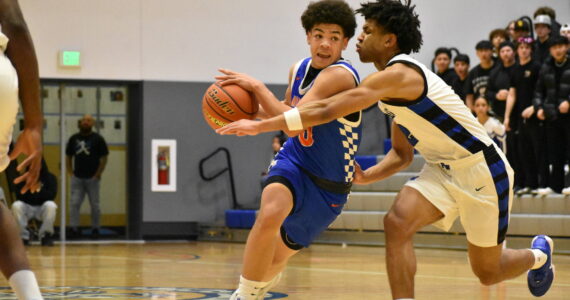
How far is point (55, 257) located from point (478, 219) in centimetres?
670

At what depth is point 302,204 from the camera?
14.6ft

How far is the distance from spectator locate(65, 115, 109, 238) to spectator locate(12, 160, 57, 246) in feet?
4.37

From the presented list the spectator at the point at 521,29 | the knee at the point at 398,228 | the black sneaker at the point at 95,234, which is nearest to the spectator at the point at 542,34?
the spectator at the point at 521,29

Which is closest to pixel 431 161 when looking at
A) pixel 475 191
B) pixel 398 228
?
pixel 475 191

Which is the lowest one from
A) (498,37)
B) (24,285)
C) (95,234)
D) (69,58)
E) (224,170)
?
(95,234)

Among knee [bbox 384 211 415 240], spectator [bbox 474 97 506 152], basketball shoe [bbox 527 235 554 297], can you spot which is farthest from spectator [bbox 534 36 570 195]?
knee [bbox 384 211 415 240]

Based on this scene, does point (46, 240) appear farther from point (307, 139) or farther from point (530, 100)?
point (307, 139)

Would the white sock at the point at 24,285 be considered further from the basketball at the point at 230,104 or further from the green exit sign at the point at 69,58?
the green exit sign at the point at 69,58

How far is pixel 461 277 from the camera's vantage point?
7.48 metres

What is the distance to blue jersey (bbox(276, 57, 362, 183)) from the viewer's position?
177 inches

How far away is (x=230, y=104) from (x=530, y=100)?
723 centimetres

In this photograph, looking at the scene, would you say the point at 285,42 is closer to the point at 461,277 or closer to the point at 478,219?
the point at 461,277

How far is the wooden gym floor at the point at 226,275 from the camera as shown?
6.11 meters

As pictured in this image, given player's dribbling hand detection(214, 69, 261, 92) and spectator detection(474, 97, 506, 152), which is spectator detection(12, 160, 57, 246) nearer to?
spectator detection(474, 97, 506, 152)
